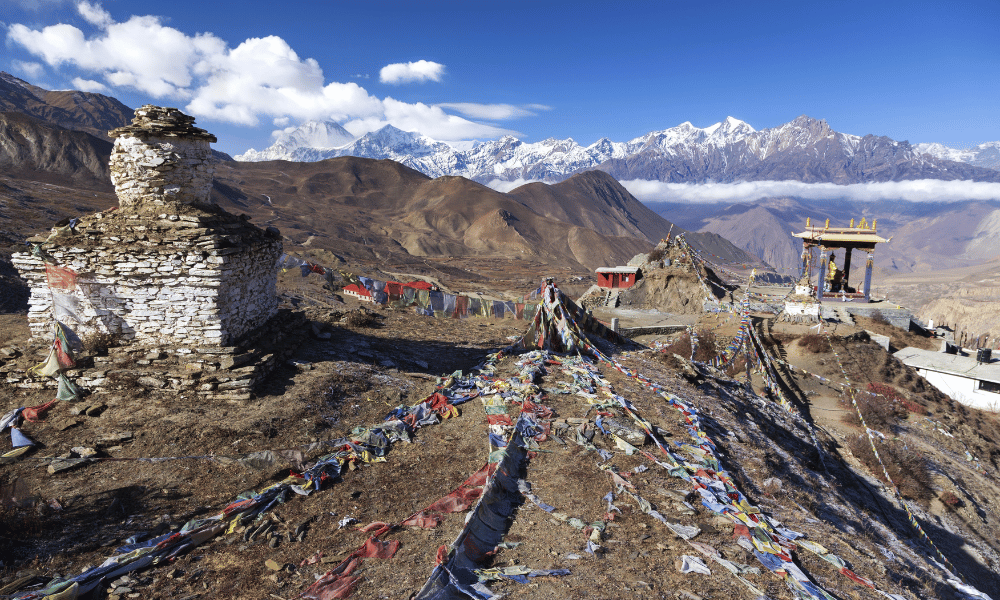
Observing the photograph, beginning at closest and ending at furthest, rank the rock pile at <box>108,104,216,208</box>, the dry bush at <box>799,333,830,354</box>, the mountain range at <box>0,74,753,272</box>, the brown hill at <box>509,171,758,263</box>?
the rock pile at <box>108,104,216,208</box> → the dry bush at <box>799,333,830,354</box> → the mountain range at <box>0,74,753,272</box> → the brown hill at <box>509,171,758,263</box>

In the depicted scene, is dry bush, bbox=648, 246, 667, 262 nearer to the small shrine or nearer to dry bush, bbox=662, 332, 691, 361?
the small shrine

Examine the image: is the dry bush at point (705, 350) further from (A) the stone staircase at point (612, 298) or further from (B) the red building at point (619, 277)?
(B) the red building at point (619, 277)

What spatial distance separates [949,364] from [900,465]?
1365 cm

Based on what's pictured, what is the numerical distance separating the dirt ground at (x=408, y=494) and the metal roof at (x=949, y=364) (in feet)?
37.0

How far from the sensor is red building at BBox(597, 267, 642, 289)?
33259 mm

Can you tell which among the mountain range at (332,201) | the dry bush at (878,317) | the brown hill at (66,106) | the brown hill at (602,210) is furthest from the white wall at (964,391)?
the brown hill at (66,106)

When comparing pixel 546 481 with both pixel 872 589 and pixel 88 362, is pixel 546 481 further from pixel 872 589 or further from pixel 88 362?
pixel 88 362

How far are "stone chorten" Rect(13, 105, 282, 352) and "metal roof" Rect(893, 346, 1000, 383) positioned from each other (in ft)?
84.6

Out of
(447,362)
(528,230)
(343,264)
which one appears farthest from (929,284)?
(447,362)

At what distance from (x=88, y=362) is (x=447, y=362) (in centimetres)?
699

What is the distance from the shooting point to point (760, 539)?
18.8 feet

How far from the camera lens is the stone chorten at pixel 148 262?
28.8 ft

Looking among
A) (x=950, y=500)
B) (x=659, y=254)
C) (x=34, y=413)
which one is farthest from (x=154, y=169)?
(x=659, y=254)

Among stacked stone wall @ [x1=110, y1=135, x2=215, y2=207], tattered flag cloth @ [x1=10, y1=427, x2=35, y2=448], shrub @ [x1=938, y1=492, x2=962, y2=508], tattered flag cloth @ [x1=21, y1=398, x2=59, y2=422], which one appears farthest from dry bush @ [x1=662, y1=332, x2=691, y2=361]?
tattered flag cloth @ [x1=10, y1=427, x2=35, y2=448]
